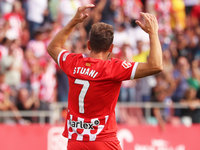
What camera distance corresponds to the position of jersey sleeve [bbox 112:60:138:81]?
333cm

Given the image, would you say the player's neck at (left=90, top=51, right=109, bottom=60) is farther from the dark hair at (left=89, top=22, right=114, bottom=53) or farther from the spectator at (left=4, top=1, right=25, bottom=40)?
the spectator at (left=4, top=1, right=25, bottom=40)

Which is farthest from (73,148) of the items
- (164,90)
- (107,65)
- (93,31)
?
(164,90)

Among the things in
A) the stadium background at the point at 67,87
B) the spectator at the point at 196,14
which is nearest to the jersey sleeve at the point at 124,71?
the stadium background at the point at 67,87

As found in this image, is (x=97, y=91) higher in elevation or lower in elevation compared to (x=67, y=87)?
higher

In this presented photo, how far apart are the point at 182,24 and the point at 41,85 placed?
6801 mm

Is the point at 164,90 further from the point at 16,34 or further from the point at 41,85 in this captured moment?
the point at 16,34

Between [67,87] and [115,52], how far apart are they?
209 cm

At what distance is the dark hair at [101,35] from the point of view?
3455 mm

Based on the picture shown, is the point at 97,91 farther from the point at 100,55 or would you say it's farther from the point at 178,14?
the point at 178,14

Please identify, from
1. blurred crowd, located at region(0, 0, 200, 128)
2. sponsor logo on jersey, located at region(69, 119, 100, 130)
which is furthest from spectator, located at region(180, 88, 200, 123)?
sponsor logo on jersey, located at region(69, 119, 100, 130)

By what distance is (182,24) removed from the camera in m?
13.7

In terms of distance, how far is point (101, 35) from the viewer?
11.3 feet

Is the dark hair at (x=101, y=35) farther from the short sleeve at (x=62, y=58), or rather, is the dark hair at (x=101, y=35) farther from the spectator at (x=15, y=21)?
the spectator at (x=15, y=21)

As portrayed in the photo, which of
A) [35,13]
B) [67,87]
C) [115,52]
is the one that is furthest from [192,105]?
[35,13]
